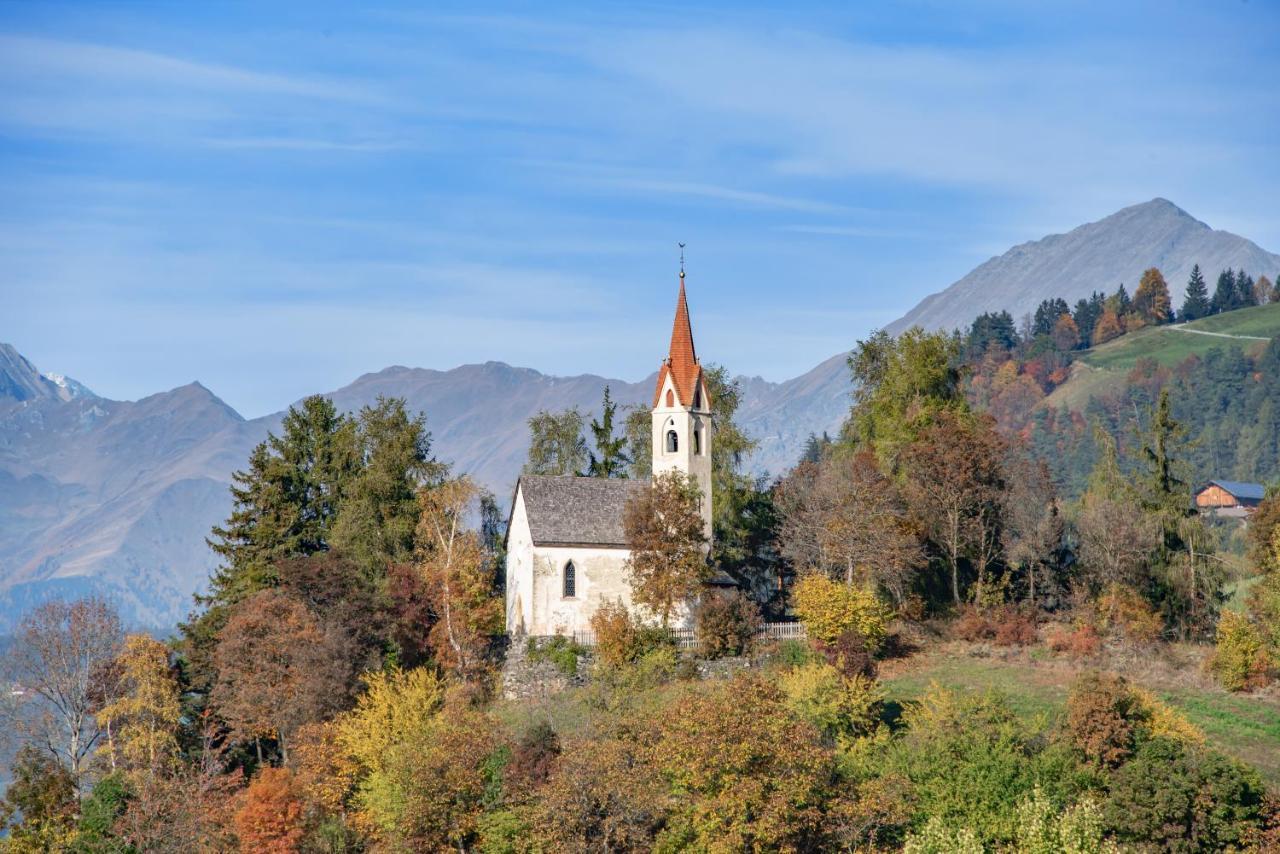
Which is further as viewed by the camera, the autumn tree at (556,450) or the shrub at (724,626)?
the autumn tree at (556,450)

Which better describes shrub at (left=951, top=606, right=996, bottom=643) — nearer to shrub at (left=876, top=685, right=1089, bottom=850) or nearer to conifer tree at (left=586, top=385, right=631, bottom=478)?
shrub at (left=876, top=685, right=1089, bottom=850)

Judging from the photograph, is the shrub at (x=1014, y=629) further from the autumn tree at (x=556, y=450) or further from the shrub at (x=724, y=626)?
the autumn tree at (x=556, y=450)

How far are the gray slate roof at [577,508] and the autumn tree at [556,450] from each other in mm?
16410

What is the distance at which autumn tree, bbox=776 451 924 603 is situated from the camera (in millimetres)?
61781

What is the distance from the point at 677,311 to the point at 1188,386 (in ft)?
446

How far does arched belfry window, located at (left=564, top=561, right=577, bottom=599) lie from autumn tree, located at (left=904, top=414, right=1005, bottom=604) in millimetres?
14905

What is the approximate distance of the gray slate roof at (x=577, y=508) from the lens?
64.1 metres

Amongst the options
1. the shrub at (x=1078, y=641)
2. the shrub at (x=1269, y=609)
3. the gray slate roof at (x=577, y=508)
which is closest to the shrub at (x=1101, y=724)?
the shrub at (x=1269, y=609)

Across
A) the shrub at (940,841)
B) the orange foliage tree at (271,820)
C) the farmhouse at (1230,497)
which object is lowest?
the orange foliage tree at (271,820)

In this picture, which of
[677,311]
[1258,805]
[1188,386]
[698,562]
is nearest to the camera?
[1258,805]

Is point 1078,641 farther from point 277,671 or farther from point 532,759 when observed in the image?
point 277,671

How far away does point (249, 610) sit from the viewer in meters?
62.8

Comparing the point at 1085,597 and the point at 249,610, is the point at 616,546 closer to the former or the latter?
the point at 249,610

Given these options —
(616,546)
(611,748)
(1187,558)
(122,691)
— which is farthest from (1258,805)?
(122,691)
